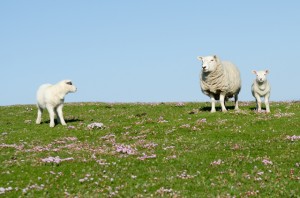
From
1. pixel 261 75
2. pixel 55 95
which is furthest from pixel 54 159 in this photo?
pixel 261 75

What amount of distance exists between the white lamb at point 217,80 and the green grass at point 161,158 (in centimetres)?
306

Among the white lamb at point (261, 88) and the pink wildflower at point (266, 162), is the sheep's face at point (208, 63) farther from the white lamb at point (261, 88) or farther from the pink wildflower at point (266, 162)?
the pink wildflower at point (266, 162)

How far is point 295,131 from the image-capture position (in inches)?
941

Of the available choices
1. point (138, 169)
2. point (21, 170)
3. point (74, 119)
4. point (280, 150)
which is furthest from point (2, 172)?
point (74, 119)

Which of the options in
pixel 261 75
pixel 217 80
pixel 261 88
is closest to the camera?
pixel 261 75

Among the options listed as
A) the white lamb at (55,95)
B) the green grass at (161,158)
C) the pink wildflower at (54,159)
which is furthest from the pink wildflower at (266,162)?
the white lamb at (55,95)

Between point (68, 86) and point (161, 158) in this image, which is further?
point (68, 86)

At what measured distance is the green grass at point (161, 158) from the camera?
1491 centimetres

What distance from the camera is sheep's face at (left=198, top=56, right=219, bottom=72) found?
32294 mm

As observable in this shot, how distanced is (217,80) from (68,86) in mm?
11059

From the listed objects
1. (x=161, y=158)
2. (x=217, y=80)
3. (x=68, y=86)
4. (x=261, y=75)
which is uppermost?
(x=261, y=75)

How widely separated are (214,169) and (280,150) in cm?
433

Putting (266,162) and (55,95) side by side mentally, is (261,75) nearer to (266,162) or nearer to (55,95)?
(55,95)

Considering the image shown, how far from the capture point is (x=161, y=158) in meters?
18.9
